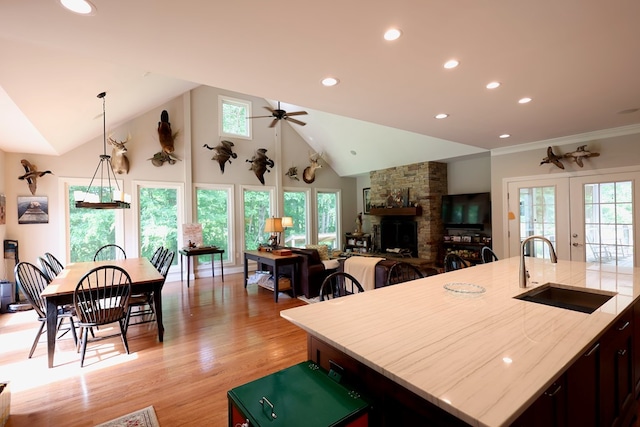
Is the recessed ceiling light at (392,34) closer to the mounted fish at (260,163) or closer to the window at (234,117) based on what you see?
the mounted fish at (260,163)

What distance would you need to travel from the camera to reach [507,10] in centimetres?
168

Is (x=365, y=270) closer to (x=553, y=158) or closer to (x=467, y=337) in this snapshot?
(x=467, y=337)

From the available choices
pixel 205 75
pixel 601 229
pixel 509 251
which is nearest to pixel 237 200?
pixel 205 75

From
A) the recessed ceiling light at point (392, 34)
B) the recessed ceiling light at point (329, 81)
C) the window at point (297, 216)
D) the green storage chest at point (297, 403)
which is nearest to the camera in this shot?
the green storage chest at point (297, 403)

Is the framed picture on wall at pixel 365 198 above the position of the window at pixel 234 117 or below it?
below

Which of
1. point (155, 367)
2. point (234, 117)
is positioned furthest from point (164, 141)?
point (155, 367)

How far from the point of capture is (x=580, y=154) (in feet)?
14.7

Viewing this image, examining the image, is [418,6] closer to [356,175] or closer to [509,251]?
[509,251]

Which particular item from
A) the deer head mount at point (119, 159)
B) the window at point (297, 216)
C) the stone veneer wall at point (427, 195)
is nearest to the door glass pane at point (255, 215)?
the window at point (297, 216)

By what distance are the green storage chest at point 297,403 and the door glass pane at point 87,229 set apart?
6.11 meters

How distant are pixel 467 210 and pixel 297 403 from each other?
647 centimetres

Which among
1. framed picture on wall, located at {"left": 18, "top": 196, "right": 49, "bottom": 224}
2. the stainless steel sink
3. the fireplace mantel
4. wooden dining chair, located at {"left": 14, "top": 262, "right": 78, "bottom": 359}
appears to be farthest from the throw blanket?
framed picture on wall, located at {"left": 18, "top": 196, "right": 49, "bottom": 224}

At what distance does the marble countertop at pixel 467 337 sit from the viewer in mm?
927

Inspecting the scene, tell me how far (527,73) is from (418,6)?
146 centimetres
